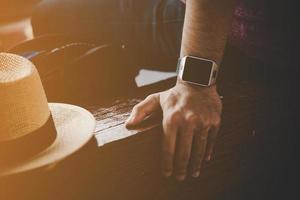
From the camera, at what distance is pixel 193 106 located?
1.01 metres

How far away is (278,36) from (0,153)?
2.86 ft

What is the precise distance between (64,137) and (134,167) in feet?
0.70

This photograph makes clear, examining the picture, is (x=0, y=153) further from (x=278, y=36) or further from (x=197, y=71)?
(x=278, y=36)

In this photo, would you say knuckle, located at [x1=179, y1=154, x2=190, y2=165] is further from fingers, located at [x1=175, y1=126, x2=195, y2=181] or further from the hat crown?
the hat crown

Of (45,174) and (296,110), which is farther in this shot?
(296,110)

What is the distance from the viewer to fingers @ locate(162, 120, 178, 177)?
971 mm

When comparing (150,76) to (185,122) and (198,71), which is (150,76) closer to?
(198,71)

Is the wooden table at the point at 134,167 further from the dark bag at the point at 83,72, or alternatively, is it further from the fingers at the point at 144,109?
the dark bag at the point at 83,72

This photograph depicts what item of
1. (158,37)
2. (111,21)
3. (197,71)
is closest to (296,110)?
(197,71)

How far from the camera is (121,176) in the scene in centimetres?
109

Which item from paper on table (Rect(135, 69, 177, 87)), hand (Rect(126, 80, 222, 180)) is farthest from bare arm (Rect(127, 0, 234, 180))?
paper on table (Rect(135, 69, 177, 87))

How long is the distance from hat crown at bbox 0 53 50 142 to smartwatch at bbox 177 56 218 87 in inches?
15.2

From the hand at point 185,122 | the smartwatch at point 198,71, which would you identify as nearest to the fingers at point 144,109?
the hand at point 185,122

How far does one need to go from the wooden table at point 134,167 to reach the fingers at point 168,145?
5 cm
